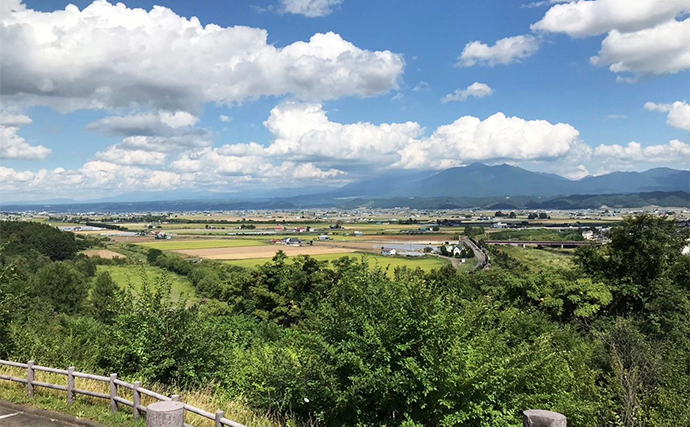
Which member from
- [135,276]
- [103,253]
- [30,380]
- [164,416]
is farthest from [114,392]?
[103,253]

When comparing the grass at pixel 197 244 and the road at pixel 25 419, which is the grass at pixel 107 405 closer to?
the road at pixel 25 419

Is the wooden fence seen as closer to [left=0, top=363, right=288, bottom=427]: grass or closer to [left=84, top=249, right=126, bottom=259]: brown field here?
[left=0, top=363, right=288, bottom=427]: grass

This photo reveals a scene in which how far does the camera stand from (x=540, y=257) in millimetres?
82125

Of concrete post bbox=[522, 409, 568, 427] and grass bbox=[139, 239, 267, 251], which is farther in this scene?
grass bbox=[139, 239, 267, 251]

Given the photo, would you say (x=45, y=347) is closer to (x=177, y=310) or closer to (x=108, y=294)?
(x=177, y=310)

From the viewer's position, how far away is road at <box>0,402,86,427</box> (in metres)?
9.84

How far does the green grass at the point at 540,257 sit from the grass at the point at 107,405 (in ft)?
210

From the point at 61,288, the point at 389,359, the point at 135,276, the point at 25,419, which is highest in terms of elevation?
the point at 389,359

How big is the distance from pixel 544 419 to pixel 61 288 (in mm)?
62651

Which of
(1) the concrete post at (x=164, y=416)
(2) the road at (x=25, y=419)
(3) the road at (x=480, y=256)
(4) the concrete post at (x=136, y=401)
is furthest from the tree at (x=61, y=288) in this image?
(3) the road at (x=480, y=256)

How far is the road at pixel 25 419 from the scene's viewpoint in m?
9.84

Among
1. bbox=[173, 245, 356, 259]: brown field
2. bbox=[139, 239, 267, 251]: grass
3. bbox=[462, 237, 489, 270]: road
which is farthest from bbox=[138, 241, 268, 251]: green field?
bbox=[462, 237, 489, 270]: road

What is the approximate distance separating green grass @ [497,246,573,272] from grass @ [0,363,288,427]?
210 ft

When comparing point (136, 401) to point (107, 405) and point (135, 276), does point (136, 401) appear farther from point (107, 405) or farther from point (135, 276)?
point (135, 276)
